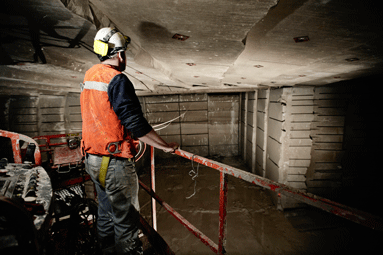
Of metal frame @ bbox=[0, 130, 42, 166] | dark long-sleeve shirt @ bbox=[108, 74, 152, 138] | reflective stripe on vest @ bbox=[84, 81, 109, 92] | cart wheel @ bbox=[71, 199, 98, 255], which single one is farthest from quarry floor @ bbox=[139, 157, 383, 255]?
metal frame @ bbox=[0, 130, 42, 166]

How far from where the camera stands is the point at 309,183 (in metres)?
4.69

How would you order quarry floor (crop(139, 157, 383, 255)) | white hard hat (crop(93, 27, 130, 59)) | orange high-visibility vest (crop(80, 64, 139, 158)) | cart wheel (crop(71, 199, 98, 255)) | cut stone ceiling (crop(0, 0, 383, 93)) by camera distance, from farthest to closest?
1. quarry floor (crop(139, 157, 383, 255))
2. cart wheel (crop(71, 199, 98, 255))
3. orange high-visibility vest (crop(80, 64, 139, 158))
4. white hard hat (crop(93, 27, 130, 59))
5. cut stone ceiling (crop(0, 0, 383, 93))

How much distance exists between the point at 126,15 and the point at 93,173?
1278mm

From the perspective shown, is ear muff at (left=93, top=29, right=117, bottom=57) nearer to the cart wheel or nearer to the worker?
the worker

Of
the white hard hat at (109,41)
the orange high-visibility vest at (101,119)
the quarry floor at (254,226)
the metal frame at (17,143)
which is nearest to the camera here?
the white hard hat at (109,41)

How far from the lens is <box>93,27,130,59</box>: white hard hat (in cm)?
122

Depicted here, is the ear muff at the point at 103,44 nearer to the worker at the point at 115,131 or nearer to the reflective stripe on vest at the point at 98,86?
the worker at the point at 115,131

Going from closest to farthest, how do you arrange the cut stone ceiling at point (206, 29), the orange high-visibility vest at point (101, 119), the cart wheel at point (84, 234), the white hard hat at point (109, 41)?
1. the cut stone ceiling at point (206, 29)
2. the white hard hat at point (109, 41)
3. the orange high-visibility vest at point (101, 119)
4. the cart wheel at point (84, 234)

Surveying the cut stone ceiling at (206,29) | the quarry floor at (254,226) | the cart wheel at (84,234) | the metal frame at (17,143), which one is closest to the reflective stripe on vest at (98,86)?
the cut stone ceiling at (206,29)

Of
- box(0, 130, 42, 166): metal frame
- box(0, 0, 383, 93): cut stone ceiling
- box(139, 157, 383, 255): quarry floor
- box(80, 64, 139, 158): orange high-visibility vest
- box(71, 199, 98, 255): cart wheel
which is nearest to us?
box(0, 0, 383, 93): cut stone ceiling

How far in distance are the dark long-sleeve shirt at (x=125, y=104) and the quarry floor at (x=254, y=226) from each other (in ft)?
6.00

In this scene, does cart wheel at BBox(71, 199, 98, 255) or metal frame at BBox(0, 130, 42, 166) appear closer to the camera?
cart wheel at BBox(71, 199, 98, 255)

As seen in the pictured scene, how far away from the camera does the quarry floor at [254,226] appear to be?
3.64 metres

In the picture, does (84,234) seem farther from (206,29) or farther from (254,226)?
(254,226)
